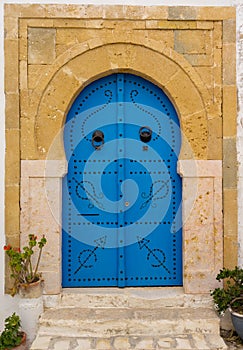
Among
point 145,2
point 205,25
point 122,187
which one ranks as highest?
point 145,2

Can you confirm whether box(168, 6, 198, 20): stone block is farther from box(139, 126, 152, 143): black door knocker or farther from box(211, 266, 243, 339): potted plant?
box(211, 266, 243, 339): potted plant

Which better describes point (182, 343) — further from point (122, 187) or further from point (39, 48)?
point (39, 48)

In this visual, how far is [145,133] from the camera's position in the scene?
4.54m

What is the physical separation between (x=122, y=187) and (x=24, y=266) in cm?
125

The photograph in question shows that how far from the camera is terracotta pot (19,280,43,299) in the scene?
3.98m

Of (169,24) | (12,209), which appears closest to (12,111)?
(12,209)

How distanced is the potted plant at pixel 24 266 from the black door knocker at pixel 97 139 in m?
1.07

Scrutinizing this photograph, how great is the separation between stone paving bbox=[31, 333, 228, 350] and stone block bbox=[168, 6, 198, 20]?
9.92ft

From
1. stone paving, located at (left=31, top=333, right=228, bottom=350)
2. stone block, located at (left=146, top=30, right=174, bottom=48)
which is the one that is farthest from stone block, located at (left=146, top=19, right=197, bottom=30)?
stone paving, located at (left=31, top=333, right=228, bottom=350)

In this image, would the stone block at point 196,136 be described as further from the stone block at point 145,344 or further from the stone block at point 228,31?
the stone block at point 145,344

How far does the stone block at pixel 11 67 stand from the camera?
4.27 m

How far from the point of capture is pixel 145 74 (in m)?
4.38

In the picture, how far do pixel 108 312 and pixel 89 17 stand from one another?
2.86 metres

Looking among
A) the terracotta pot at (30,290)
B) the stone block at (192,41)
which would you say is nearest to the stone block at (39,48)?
the stone block at (192,41)
